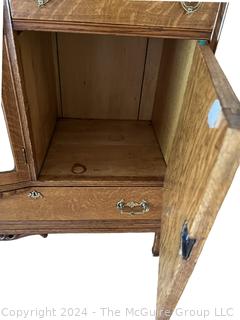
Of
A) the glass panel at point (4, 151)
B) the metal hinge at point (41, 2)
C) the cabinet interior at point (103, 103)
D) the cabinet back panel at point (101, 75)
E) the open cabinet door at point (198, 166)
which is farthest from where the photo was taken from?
the cabinet back panel at point (101, 75)

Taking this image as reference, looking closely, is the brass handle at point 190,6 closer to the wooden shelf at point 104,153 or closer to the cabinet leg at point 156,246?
the wooden shelf at point 104,153

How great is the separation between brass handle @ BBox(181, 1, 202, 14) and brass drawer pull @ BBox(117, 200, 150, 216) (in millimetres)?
540

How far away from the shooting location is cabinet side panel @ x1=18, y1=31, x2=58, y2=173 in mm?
701

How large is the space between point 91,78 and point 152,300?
87 cm

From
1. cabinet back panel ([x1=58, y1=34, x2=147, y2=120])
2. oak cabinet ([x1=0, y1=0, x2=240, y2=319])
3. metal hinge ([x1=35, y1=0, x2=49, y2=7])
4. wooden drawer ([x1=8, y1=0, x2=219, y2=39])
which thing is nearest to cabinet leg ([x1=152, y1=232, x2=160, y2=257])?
oak cabinet ([x1=0, y1=0, x2=240, y2=319])

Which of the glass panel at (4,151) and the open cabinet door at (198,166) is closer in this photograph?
the open cabinet door at (198,166)

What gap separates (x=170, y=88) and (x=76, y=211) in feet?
1.65

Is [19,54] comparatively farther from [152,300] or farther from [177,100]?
Answer: [152,300]

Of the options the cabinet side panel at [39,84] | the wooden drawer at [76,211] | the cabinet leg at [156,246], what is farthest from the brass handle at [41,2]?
the cabinet leg at [156,246]

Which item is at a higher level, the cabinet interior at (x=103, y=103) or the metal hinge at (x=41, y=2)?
the cabinet interior at (x=103, y=103)

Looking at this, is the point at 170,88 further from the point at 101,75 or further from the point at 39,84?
the point at 39,84

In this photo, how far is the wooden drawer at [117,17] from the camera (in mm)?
553

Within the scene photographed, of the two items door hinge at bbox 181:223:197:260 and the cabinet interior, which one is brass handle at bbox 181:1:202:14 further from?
door hinge at bbox 181:223:197:260

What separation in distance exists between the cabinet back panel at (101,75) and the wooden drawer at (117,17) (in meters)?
0.41
